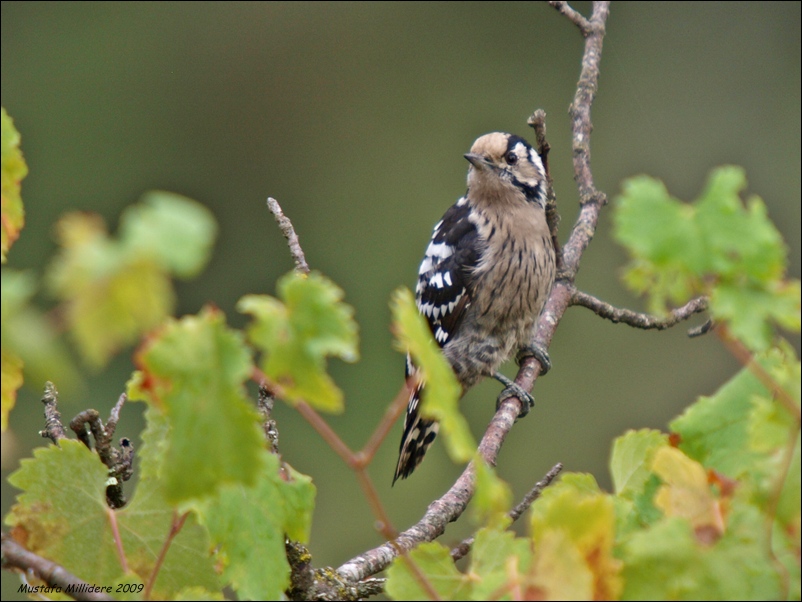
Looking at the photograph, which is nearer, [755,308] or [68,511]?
[755,308]

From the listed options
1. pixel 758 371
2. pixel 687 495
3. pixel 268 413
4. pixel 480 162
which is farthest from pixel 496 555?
pixel 480 162

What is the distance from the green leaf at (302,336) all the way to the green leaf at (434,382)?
0.07 metres

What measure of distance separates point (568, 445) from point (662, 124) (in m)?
2.75

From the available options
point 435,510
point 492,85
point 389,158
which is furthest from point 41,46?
point 435,510

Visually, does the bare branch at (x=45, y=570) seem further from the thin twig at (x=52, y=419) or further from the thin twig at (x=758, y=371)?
the thin twig at (x=758, y=371)

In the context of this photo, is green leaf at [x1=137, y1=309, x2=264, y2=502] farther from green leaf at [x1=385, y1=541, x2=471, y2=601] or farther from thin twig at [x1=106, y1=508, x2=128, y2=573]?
thin twig at [x1=106, y1=508, x2=128, y2=573]

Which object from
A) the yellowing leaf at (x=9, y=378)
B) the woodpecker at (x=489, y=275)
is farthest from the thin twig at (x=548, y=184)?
the yellowing leaf at (x=9, y=378)

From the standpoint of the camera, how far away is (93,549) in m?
1.15

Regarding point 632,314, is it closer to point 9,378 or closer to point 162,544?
point 162,544

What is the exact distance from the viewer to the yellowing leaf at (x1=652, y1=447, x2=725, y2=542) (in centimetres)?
90

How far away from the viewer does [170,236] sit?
0.67 metres

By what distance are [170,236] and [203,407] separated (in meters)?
0.18

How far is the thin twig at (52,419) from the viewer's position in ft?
4.89

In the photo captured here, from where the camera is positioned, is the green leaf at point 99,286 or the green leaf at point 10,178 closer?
the green leaf at point 99,286
